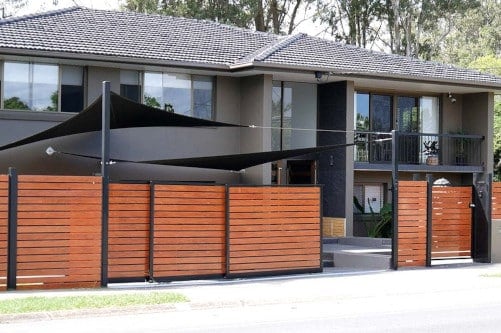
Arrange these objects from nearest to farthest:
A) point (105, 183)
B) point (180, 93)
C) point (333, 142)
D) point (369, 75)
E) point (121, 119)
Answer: point (105, 183), point (121, 119), point (180, 93), point (369, 75), point (333, 142)

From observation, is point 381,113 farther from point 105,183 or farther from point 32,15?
point 105,183

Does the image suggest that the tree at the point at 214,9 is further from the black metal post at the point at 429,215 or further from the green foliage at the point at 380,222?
the black metal post at the point at 429,215

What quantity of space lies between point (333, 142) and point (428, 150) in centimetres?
422

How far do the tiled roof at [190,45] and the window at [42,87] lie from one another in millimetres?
815

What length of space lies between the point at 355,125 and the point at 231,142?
16.3 feet

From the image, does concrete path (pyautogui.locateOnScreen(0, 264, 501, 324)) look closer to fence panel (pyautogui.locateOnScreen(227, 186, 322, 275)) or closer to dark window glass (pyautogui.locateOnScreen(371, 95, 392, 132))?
fence panel (pyautogui.locateOnScreen(227, 186, 322, 275))

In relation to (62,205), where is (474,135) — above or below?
above

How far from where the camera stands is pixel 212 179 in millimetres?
25016

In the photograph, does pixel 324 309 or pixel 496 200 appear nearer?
pixel 324 309

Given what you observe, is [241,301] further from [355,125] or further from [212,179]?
[355,125]

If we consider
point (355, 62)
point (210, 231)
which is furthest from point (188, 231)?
point (355, 62)

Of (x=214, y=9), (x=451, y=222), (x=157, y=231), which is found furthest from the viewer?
(x=214, y=9)

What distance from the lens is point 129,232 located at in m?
16.3

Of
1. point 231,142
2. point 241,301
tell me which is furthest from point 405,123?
point 241,301
